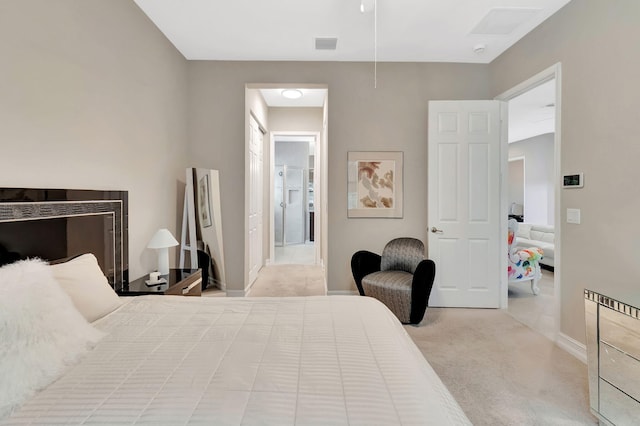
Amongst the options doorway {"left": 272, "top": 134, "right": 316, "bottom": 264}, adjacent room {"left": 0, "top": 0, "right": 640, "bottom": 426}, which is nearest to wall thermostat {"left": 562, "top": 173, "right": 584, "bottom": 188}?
adjacent room {"left": 0, "top": 0, "right": 640, "bottom": 426}

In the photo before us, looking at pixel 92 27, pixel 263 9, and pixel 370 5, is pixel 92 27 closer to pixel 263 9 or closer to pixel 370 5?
pixel 263 9

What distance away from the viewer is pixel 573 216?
102 inches

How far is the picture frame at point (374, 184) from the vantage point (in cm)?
382

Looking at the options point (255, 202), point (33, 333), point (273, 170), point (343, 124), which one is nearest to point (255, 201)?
point (255, 202)

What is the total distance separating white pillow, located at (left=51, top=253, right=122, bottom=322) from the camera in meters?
1.52

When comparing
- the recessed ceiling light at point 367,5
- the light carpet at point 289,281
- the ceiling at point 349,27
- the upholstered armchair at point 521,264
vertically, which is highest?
the ceiling at point 349,27

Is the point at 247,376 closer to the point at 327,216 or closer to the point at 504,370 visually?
the point at 504,370

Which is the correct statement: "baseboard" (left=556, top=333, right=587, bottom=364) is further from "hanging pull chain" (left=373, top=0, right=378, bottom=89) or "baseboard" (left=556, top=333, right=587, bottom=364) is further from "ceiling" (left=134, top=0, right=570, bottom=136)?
"hanging pull chain" (left=373, top=0, right=378, bottom=89)

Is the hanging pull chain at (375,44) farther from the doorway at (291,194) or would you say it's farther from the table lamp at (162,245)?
the doorway at (291,194)

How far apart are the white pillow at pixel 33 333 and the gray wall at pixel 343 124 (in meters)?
2.58

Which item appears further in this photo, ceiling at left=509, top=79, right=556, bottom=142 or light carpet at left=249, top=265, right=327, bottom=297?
ceiling at left=509, top=79, right=556, bottom=142

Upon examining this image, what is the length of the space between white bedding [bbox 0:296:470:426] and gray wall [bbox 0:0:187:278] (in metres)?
1.06

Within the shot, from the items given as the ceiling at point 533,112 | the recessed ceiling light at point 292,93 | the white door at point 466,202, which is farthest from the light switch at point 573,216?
the recessed ceiling light at point 292,93

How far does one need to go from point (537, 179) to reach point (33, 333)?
891cm
